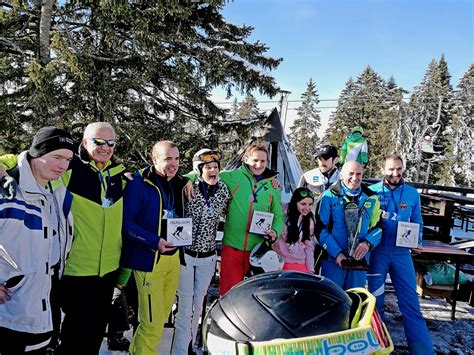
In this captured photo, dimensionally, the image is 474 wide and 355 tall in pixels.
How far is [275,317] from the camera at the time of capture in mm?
1200

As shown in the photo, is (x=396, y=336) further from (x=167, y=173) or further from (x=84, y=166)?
(x=84, y=166)

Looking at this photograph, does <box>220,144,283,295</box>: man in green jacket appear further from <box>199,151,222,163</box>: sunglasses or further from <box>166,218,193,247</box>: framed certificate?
<box>166,218,193,247</box>: framed certificate

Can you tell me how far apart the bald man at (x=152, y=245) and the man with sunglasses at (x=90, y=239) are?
13 centimetres

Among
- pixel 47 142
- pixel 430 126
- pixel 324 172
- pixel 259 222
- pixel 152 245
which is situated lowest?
pixel 152 245

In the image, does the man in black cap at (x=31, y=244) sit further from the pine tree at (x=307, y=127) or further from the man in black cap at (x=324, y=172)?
the pine tree at (x=307, y=127)

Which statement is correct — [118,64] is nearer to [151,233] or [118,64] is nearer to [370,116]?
[151,233]

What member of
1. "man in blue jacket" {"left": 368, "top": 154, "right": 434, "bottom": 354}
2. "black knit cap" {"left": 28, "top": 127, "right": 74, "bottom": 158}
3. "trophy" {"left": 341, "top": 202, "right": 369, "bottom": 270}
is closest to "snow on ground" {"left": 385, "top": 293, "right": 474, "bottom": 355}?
"man in blue jacket" {"left": 368, "top": 154, "right": 434, "bottom": 354}

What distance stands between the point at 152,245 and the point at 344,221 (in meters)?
1.92

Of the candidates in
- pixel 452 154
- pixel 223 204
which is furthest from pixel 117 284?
pixel 452 154

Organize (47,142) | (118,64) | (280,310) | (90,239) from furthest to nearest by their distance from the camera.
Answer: (118,64)
(90,239)
(47,142)
(280,310)

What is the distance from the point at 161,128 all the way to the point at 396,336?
7565mm

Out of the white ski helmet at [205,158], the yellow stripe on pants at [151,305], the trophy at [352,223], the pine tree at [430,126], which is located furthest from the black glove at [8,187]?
the pine tree at [430,126]

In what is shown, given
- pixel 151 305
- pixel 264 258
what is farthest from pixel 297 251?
pixel 151 305

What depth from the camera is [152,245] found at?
2.80m
